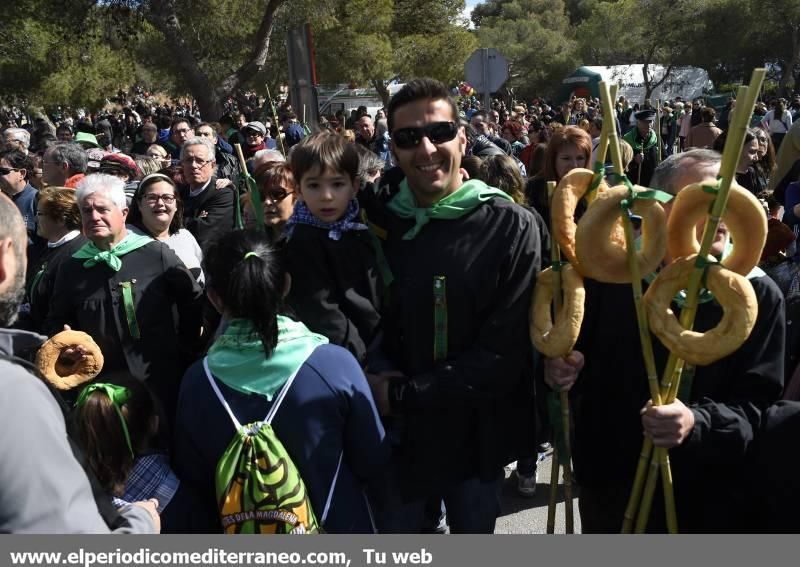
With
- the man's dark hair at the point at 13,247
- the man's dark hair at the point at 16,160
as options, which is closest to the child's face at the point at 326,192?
the man's dark hair at the point at 13,247

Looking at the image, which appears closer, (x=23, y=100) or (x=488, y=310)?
(x=488, y=310)

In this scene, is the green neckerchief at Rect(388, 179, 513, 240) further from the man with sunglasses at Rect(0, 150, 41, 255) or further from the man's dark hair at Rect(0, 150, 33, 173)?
the man's dark hair at Rect(0, 150, 33, 173)

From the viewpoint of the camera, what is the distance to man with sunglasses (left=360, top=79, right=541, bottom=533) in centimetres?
240

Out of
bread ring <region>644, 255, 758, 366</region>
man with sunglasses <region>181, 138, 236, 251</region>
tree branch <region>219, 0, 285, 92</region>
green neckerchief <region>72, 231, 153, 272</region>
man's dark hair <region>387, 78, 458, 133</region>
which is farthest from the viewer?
tree branch <region>219, 0, 285, 92</region>

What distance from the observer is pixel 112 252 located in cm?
337

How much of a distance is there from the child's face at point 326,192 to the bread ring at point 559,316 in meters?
0.77

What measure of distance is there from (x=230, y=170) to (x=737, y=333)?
6.35 m

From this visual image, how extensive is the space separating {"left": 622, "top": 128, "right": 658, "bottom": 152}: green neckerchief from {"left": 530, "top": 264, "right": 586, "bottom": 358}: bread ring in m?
6.26

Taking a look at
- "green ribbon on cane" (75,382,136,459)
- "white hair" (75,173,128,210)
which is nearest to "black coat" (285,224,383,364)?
"green ribbon on cane" (75,382,136,459)

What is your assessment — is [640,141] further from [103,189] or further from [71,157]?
[103,189]

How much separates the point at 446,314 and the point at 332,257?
45 centimetres

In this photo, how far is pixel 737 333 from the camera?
186cm

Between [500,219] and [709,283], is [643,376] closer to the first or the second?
[709,283]
